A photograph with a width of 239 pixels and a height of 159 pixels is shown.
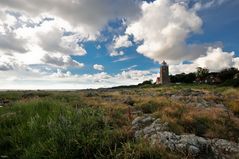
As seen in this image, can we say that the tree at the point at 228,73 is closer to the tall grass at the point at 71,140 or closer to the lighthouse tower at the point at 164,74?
the lighthouse tower at the point at 164,74

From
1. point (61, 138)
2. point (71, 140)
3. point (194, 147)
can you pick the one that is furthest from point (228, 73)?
point (71, 140)

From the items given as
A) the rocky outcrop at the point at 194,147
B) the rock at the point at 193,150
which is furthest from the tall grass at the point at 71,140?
the rock at the point at 193,150

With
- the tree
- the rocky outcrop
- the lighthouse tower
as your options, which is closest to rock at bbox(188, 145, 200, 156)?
the rocky outcrop

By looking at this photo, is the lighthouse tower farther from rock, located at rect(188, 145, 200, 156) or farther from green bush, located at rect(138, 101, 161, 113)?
rock, located at rect(188, 145, 200, 156)

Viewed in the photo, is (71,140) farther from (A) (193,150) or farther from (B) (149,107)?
(B) (149,107)

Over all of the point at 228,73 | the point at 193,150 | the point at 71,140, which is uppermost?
the point at 228,73

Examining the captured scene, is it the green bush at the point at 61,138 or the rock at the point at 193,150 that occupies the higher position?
the green bush at the point at 61,138

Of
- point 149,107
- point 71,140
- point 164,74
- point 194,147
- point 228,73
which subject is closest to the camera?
point 71,140

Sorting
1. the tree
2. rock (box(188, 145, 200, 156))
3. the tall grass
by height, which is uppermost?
the tree

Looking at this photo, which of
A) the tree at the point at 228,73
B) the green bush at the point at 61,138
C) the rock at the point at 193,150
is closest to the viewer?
the green bush at the point at 61,138

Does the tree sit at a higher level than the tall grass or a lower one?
higher

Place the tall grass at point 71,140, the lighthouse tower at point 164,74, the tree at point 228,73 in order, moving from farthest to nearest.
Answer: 1. the lighthouse tower at point 164,74
2. the tree at point 228,73
3. the tall grass at point 71,140

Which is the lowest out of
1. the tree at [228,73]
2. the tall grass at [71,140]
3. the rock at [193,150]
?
the rock at [193,150]

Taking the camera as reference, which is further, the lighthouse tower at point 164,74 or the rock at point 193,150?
the lighthouse tower at point 164,74
